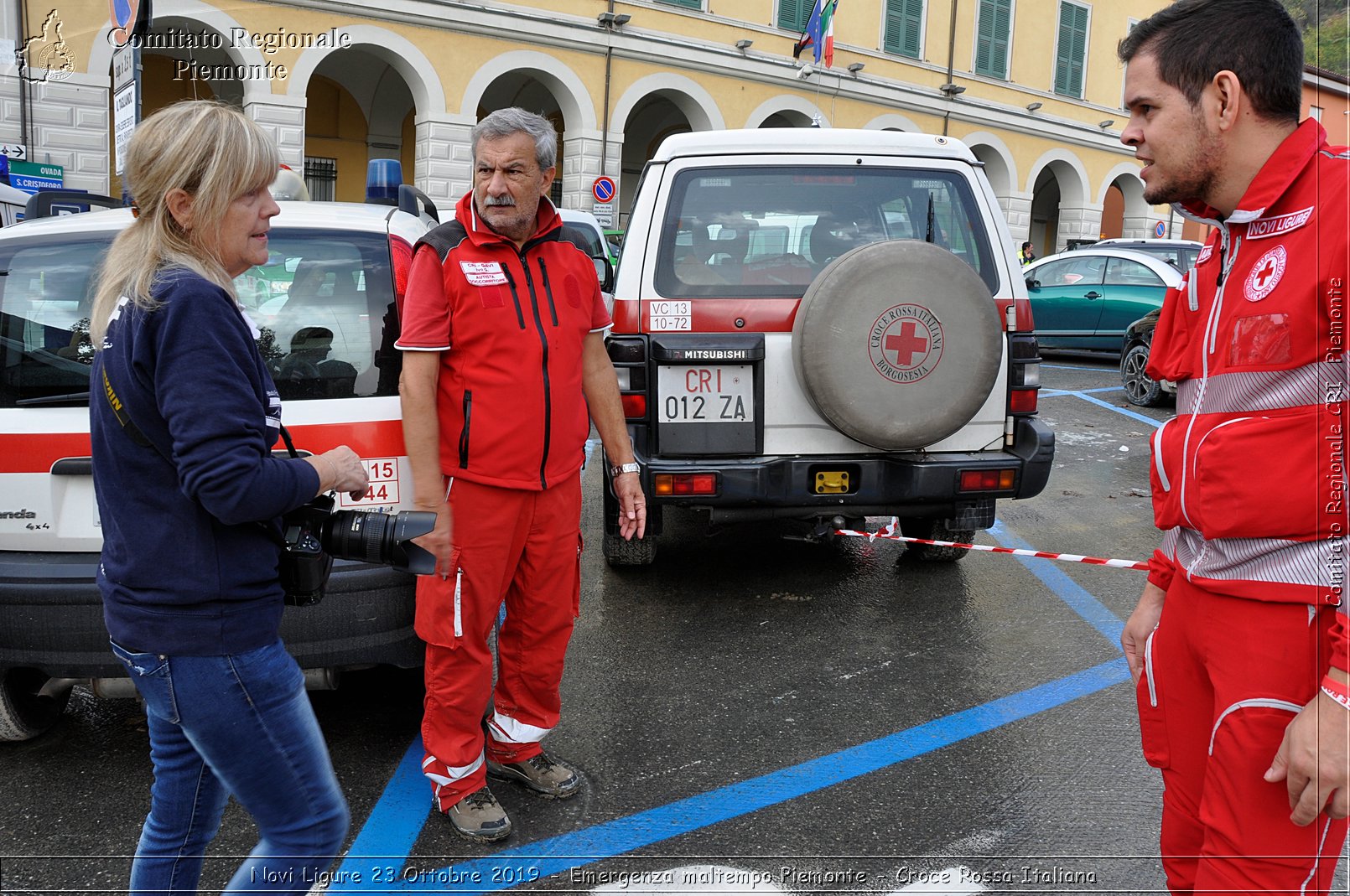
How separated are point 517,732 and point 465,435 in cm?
95

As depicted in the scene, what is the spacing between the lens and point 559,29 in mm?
21234

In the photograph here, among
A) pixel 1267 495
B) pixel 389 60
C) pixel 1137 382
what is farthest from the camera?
pixel 389 60

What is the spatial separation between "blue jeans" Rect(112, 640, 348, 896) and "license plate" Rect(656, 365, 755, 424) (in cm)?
266

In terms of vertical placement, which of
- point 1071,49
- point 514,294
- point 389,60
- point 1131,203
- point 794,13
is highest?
point 1071,49

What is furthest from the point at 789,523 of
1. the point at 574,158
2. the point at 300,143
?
the point at 574,158

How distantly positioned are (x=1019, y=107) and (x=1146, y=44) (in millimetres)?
30266

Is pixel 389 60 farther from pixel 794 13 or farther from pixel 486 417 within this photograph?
pixel 486 417

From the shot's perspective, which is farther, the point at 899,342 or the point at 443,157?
the point at 443,157

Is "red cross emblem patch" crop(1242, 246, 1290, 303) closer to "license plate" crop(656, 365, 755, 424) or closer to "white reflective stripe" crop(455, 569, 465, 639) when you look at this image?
"white reflective stripe" crop(455, 569, 465, 639)

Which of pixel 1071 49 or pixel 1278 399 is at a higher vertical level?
pixel 1071 49

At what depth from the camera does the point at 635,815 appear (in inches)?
120

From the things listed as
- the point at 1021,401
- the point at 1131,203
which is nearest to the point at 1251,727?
the point at 1021,401

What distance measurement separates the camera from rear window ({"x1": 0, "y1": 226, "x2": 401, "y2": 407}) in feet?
10.2

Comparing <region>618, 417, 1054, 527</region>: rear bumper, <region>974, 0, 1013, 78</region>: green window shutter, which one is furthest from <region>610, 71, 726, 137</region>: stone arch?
<region>618, 417, 1054, 527</region>: rear bumper
